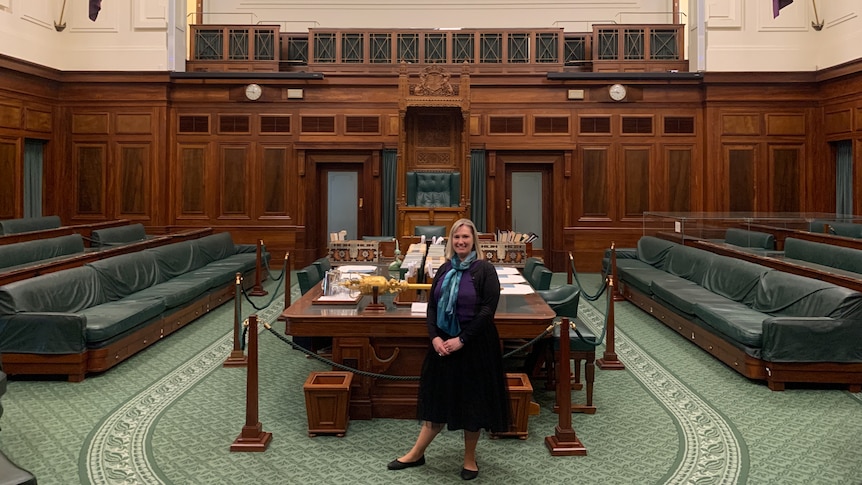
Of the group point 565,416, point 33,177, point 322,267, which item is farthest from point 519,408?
point 33,177

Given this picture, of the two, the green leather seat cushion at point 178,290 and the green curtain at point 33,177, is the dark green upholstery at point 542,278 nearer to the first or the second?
the green leather seat cushion at point 178,290

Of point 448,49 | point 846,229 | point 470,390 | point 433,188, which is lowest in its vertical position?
point 470,390

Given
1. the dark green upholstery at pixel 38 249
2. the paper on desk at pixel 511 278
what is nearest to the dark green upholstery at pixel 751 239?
the paper on desk at pixel 511 278

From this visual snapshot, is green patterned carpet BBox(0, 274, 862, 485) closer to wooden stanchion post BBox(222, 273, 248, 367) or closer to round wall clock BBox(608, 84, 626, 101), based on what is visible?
wooden stanchion post BBox(222, 273, 248, 367)

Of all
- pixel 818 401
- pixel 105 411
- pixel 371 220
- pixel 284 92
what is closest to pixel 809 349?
pixel 818 401

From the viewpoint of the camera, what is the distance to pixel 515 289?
19.2 feet

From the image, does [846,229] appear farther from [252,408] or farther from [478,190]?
[252,408]

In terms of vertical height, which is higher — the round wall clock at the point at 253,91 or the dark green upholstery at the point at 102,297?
the round wall clock at the point at 253,91

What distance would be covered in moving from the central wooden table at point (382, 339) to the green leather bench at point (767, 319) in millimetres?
2102

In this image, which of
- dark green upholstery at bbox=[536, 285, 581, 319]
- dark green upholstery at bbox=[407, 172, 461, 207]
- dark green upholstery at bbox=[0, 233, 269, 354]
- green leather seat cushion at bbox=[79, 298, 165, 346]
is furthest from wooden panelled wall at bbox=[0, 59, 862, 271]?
dark green upholstery at bbox=[536, 285, 581, 319]

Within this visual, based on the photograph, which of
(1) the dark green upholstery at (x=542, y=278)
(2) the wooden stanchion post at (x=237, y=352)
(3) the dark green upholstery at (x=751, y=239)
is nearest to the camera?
(2) the wooden stanchion post at (x=237, y=352)

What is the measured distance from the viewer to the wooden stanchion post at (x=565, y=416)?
4.14 metres

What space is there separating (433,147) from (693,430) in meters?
9.04

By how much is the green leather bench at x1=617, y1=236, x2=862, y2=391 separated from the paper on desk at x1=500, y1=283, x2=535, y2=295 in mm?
1857
